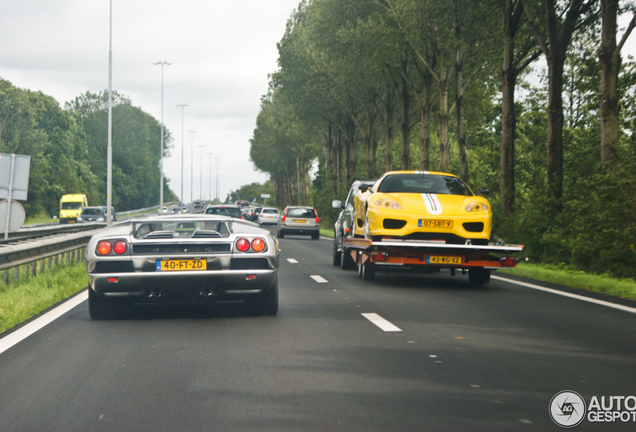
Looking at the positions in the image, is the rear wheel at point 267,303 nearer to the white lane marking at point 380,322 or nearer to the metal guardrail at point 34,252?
the white lane marking at point 380,322

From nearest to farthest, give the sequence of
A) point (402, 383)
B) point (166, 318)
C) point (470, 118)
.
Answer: point (402, 383) < point (166, 318) < point (470, 118)

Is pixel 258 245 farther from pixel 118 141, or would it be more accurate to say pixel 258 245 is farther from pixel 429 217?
pixel 118 141

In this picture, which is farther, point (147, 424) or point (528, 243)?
point (528, 243)

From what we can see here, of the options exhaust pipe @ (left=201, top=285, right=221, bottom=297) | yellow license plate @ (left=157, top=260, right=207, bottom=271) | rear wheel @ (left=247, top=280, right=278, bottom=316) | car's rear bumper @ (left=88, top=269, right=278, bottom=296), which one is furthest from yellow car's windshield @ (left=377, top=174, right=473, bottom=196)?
yellow license plate @ (left=157, top=260, right=207, bottom=271)

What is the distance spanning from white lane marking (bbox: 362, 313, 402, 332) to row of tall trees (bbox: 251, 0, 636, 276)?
6442 mm

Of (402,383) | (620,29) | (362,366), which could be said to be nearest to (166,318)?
(362,366)

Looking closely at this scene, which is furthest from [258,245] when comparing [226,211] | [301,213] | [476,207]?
[301,213]

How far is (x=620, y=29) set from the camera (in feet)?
64.0

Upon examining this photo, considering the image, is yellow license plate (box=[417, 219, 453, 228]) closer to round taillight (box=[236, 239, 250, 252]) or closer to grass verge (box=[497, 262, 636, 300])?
grass verge (box=[497, 262, 636, 300])

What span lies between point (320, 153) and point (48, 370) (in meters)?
70.5

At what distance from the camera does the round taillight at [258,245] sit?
27.3 ft

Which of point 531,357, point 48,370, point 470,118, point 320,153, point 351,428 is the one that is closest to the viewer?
point 351,428

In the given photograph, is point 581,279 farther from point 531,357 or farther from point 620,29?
point 620,29

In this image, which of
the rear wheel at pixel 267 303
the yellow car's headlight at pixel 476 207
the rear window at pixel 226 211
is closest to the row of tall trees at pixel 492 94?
the yellow car's headlight at pixel 476 207
